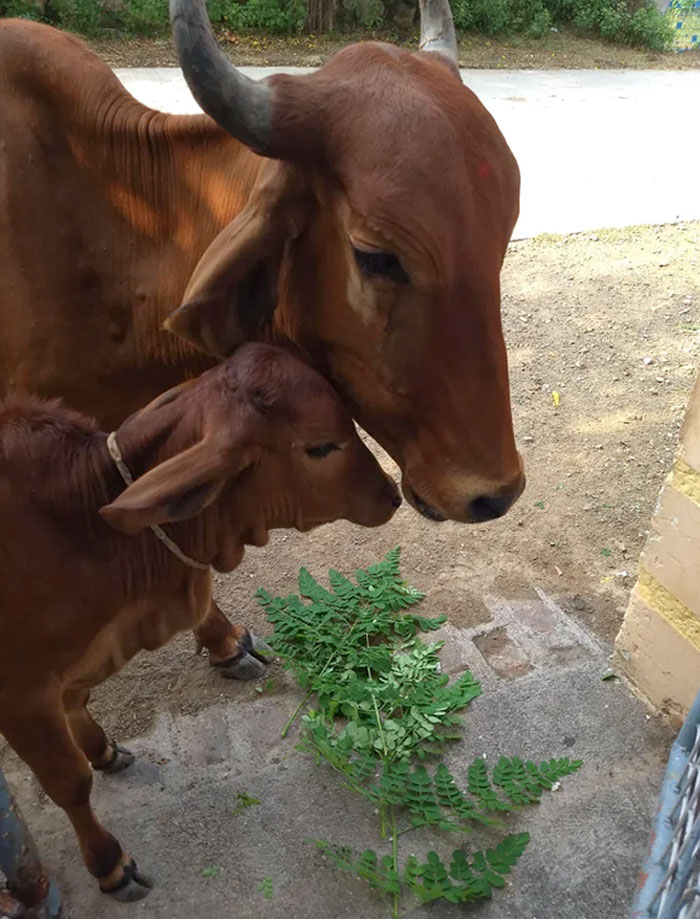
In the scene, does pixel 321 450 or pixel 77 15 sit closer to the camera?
pixel 321 450

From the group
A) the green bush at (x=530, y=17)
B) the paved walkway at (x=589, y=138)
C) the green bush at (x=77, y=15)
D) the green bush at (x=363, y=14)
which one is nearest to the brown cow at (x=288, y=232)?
the paved walkway at (x=589, y=138)

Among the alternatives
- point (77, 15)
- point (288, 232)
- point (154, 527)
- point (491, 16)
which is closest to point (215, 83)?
point (288, 232)

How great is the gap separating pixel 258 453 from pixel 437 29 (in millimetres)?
1473

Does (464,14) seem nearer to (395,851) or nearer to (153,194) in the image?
(153,194)

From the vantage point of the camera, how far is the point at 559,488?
15.6 ft

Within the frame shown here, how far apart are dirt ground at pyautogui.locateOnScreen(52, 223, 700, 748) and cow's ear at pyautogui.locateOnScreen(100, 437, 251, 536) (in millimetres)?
1670

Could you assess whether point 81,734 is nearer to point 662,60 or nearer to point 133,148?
point 133,148

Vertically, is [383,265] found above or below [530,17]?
below

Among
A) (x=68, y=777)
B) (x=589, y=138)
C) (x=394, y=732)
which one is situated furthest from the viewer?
(x=589, y=138)

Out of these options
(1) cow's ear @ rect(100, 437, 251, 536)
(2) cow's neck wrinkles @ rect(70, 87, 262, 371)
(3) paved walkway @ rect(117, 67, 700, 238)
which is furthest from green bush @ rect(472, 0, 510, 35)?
(1) cow's ear @ rect(100, 437, 251, 536)

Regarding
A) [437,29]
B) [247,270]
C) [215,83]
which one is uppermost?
[437,29]

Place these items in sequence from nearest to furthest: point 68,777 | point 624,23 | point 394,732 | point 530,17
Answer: point 68,777 → point 394,732 → point 530,17 → point 624,23

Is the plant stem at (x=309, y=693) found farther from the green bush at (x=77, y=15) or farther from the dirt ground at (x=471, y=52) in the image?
the green bush at (x=77, y=15)

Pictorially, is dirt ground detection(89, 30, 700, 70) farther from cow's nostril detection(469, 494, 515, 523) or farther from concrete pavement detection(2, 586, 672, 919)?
cow's nostril detection(469, 494, 515, 523)
